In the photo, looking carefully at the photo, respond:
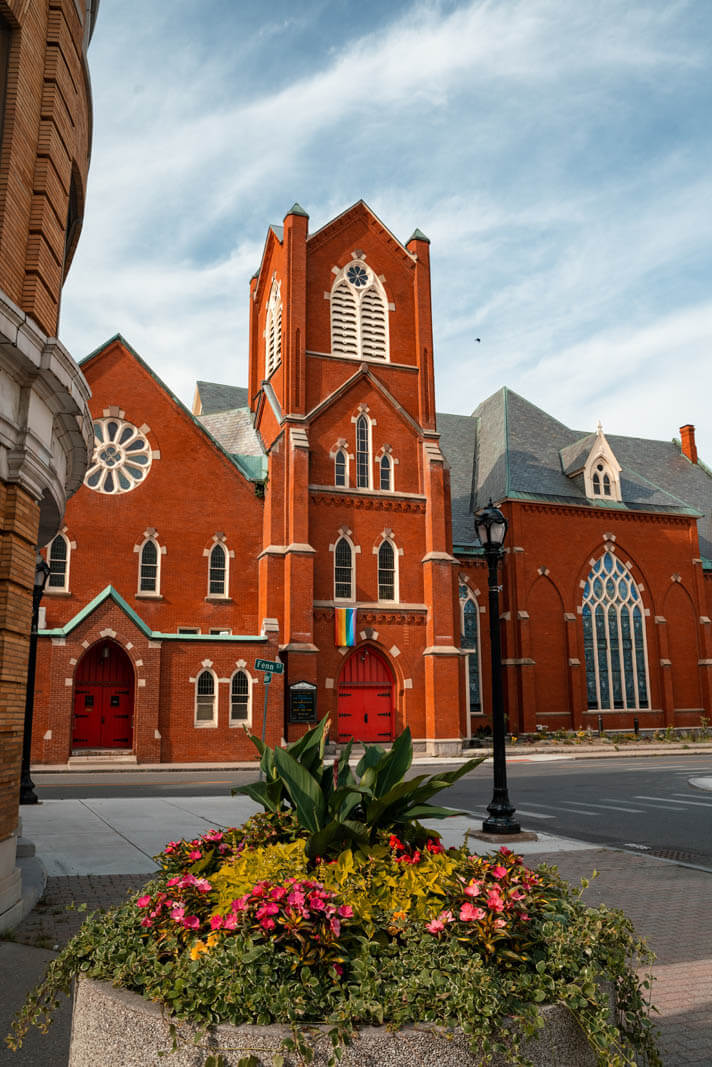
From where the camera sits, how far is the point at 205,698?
29.3m

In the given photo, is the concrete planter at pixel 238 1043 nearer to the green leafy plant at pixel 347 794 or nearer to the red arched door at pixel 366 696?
the green leafy plant at pixel 347 794

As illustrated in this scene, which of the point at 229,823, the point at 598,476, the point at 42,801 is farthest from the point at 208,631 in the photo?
the point at 598,476

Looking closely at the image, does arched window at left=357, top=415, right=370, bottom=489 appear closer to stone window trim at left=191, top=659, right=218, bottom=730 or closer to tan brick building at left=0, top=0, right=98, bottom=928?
stone window trim at left=191, top=659, right=218, bottom=730

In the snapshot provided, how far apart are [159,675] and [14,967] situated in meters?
22.7

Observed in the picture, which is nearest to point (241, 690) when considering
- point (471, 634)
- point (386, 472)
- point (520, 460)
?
point (386, 472)

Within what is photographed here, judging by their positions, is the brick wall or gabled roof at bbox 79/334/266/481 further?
gabled roof at bbox 79/334/266/481

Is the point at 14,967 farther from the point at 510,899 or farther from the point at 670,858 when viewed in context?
the point at 670,858

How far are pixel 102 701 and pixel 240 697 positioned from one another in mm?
4723

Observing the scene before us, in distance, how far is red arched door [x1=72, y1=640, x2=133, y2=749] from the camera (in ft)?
93.1

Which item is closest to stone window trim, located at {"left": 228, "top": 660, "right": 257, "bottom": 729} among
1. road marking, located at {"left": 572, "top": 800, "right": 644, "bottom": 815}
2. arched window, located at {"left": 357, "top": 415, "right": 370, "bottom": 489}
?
arched window, located at {"left": 357, "top": 415, "right": 370, "bottom": 489}

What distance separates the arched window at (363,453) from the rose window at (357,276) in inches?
253

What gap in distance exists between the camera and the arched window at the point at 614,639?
40.2m

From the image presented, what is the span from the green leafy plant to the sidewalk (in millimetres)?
1910

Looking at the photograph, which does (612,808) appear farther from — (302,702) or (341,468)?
(341,468)
